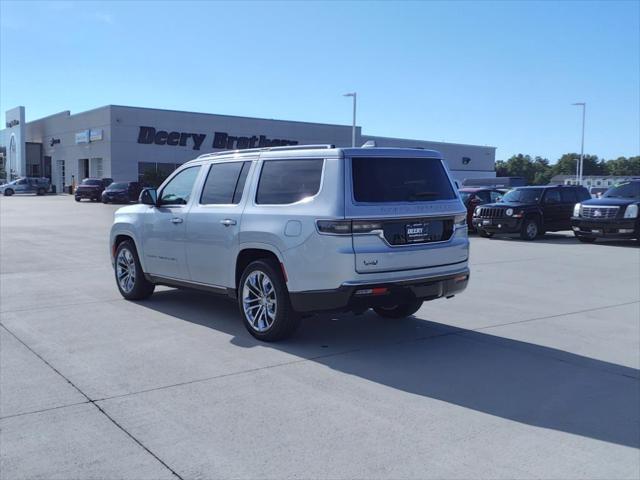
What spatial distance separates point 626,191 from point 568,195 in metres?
2.42

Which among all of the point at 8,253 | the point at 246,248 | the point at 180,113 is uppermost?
the point at 180,113

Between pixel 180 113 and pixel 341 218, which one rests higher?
pixel 180 113

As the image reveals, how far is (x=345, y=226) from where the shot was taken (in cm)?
575

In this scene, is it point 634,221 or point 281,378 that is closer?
point 281,378

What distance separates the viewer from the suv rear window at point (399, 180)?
19.7 ft

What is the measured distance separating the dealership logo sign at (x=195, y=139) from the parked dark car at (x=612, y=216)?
38005 mm

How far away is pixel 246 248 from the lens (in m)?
6.61

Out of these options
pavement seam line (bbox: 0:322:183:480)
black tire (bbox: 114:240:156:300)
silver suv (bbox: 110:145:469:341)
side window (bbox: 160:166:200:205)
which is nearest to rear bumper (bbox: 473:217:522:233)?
silver suv (bbox: 110:145:469:341)

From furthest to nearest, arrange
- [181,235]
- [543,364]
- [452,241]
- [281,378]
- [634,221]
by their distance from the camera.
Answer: [634,221] → [181,235] → [452,241] → [543,364] → [281,378]

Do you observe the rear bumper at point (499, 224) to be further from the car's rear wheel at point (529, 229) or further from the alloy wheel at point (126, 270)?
the alloy wheel at point (126, 270)

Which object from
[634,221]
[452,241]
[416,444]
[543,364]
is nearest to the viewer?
[416,444]

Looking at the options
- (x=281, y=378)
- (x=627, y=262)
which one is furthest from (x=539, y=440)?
(x=627, y=262)

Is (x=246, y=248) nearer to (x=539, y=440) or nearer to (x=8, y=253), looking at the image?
(x=539, y=440)

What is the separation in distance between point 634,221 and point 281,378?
1614cm
